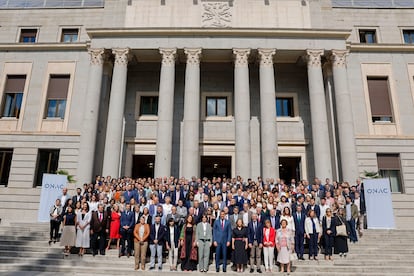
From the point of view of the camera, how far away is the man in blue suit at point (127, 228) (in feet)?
37.3

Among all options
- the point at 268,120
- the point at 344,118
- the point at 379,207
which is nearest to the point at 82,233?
the point at 379,207

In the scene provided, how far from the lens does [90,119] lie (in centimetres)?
2166

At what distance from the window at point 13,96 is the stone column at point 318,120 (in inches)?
894

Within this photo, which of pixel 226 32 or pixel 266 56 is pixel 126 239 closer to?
pixel 266 56

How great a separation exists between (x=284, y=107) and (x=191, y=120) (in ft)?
28.4

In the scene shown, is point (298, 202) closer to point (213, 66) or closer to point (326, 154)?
point (326, 154)

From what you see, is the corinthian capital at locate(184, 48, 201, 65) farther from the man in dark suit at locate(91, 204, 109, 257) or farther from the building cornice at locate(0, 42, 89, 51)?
the man in dark suit at locate(91, 204, 109, 257)

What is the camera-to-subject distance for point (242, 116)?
21.1m

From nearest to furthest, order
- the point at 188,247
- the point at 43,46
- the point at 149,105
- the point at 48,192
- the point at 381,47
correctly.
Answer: the point at 188,247, the point at 48,192, the point at 381,47, the point at 43,46, the point at 149,105

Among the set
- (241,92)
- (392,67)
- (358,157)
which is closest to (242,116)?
(241,92)

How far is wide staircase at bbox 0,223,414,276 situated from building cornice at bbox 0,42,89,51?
16427 millimetres

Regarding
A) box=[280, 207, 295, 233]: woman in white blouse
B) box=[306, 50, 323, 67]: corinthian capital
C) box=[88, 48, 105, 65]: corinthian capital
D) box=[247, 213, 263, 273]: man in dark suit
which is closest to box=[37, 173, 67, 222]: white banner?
box=[88, 48, 105, 65]: corinthian capital

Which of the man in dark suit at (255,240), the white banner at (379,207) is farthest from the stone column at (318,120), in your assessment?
the man in dark suit at (255,240)

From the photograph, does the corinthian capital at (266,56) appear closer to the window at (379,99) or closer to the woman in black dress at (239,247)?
the window at (379,99)
